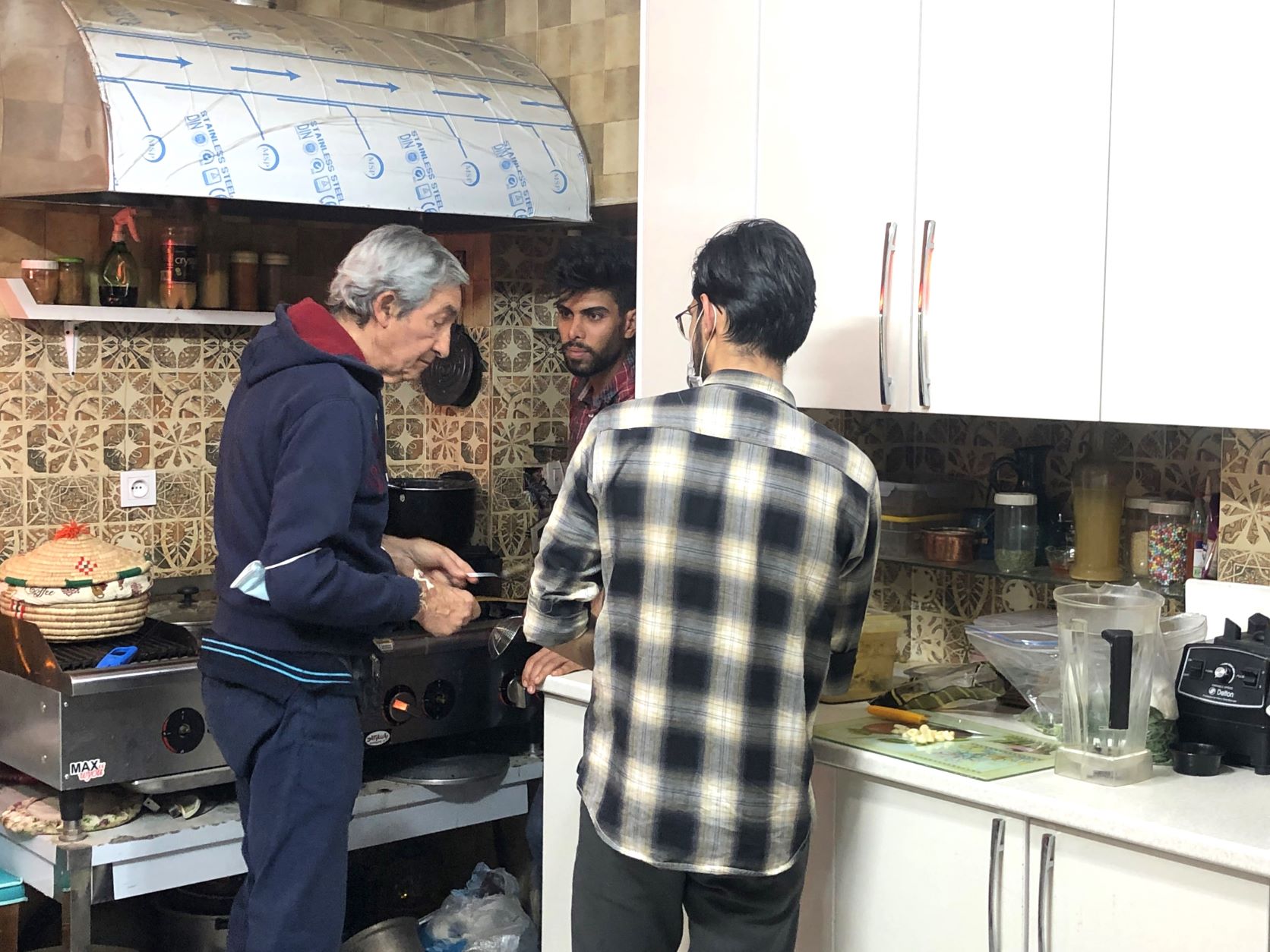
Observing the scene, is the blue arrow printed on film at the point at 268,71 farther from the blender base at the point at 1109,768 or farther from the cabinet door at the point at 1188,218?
the blender base at the point at 1109,768

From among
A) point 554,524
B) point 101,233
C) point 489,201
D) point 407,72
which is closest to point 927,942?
point 554,524

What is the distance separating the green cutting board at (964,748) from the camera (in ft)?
6.52

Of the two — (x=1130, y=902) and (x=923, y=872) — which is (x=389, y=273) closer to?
(x=923, y=872)

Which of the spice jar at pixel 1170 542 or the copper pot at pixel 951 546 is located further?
the copper pot at pixel 951 546

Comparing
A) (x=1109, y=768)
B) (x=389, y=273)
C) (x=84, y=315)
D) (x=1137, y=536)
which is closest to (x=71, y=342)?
(x=84, y=315)

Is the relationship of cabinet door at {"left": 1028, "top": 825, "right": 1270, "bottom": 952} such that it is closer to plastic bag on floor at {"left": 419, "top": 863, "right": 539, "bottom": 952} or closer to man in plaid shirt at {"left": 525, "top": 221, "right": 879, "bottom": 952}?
man in plaid shirt at {"left": 525, "top": 221, "right": 879, "bottom": 952}

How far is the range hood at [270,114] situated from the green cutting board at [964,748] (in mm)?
1531

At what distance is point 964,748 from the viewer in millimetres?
2096

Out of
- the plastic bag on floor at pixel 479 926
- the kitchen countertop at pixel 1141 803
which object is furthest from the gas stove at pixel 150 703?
the kitchen countertop at pixel 1141 803

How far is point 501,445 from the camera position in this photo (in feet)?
12.3

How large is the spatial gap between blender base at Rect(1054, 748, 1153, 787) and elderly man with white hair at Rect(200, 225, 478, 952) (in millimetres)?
1091

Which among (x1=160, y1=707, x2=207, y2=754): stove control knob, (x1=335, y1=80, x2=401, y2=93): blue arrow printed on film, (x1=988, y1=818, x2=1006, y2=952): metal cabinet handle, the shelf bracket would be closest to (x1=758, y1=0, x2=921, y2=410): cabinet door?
(x1=988, y1=818, x2=1006, y2=952): metal cabinet handle

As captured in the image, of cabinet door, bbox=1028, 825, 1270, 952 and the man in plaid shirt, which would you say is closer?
cabinet door, bbox=1028, 825, 1270, 952

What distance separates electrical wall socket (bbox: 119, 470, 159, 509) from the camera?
3.33 metres
